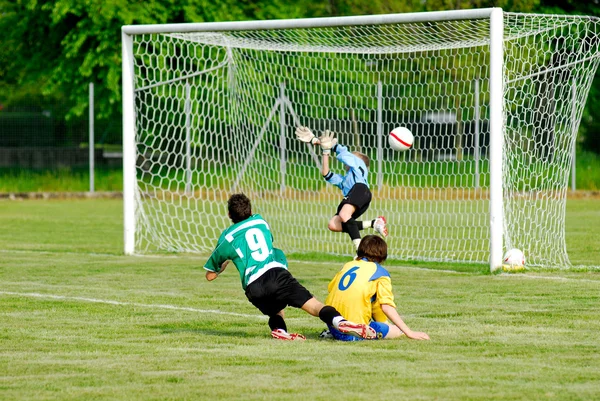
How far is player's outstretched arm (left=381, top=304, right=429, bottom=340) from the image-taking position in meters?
7.35

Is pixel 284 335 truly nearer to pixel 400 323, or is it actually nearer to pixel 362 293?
pixel 362 293

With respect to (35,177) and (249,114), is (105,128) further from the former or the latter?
(249,114)

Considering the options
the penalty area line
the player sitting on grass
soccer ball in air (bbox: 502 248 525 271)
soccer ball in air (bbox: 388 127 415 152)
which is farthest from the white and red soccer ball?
the player sitting on grass

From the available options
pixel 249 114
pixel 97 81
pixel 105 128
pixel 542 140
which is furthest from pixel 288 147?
pixel 97 81

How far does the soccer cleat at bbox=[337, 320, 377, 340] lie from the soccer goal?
4679mm

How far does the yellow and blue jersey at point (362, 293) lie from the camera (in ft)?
24.7

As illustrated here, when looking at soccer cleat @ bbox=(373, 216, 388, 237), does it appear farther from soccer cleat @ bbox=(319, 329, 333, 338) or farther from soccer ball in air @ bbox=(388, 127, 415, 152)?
soccer cleat @ bbox=(319, 329, 333, 338)

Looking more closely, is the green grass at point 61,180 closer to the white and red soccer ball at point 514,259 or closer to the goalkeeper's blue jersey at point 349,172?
the goalkeeper's blue jersey at point 349,172

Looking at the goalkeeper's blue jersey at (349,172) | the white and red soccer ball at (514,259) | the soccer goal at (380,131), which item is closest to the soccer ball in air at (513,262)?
the white and red soccer ball at (514,259)

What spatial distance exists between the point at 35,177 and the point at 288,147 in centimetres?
1170

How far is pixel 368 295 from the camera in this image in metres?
7.53

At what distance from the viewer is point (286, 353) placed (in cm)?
701

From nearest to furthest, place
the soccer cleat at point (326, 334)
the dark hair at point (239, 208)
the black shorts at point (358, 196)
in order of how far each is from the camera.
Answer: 1. the soccer cleat at point (326, 334)
2. the dark hair at point (239, 208)
3. the black shorts at point (358, 196)

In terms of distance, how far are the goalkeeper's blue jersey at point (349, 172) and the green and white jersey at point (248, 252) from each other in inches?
180
